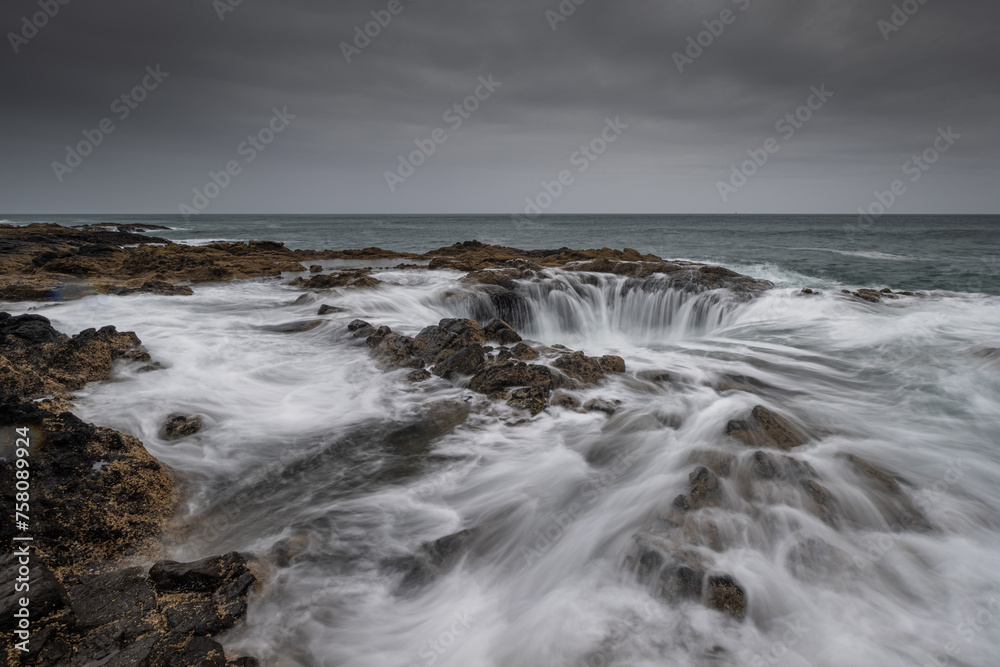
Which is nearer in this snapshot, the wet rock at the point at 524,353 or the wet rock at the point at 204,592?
the wet rock at the point at 204,592

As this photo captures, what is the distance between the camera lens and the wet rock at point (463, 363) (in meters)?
6.98

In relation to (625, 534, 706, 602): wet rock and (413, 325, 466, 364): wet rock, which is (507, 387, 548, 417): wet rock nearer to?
(413, 325, 466, 364): wet rock

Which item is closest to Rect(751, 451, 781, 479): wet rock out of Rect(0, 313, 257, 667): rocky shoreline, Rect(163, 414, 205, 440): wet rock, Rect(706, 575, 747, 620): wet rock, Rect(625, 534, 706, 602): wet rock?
Rect(625, 534, 706, 602): wet rock

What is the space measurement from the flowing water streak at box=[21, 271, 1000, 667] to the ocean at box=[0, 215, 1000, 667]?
0.07 ft

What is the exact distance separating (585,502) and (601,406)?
5.97ft

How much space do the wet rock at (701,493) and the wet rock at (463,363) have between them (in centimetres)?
343

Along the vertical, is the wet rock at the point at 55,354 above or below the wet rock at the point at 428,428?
above

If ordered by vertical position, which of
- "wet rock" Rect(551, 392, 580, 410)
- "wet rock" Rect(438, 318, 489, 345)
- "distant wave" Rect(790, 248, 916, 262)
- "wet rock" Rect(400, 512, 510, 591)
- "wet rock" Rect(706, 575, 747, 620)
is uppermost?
"distant wave" Rect(790, 248, 916, 262)

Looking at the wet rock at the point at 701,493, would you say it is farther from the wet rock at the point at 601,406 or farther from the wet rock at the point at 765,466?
the wet rock at the point at 601,406

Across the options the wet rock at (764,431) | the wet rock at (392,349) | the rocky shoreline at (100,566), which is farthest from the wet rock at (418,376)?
the wet rock at (764,431)

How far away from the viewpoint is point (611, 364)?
24.3ft

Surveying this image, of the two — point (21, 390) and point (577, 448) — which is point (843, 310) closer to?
point (577, 448)

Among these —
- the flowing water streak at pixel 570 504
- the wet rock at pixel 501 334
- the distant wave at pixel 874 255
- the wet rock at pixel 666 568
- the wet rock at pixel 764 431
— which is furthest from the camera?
the distant wave at pixel 874 255

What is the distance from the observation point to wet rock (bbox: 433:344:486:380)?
698 cm
